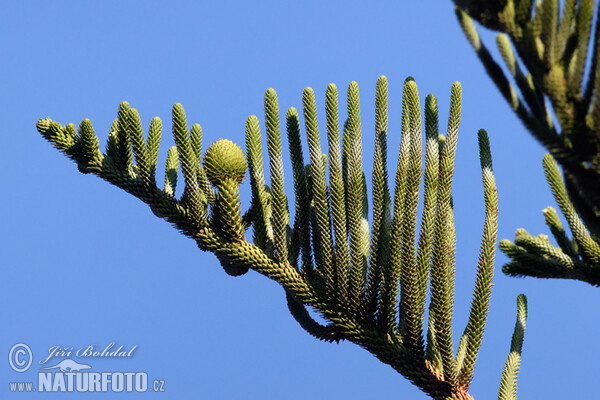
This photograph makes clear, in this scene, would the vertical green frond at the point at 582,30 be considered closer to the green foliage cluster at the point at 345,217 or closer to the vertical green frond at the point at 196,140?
the green foliage cluster at the point at 345,217

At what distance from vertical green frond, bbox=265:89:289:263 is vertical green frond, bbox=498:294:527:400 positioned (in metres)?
1.86

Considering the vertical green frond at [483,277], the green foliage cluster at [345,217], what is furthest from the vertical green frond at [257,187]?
the vertical green frond at [483,277]

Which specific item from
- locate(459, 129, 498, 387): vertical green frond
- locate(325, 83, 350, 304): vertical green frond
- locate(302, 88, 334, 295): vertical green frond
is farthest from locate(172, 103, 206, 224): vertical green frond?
locate(459, 129, 498, 387): vertical green frond

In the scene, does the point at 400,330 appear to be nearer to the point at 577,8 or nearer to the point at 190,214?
the point at 190,214

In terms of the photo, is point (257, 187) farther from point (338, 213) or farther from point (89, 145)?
point (89, 145)

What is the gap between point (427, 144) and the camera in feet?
18.4

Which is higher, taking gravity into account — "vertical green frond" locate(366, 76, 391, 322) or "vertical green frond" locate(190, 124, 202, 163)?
"vertical green frond" locate(190, 124, 202, 163)

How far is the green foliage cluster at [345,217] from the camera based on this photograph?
18.0ft

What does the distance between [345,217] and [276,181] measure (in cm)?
55

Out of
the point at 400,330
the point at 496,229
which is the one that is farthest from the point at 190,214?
the point at 496,229

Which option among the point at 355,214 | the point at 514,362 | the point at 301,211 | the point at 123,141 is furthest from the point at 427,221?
the point at 123,141

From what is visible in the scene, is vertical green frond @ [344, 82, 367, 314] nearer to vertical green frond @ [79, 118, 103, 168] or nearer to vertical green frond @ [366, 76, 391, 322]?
vertical green frond @ [366, 76, 391, 322]

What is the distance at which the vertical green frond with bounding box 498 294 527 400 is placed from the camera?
5816 millimetres

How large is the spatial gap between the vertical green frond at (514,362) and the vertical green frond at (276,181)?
1861 millimetres
